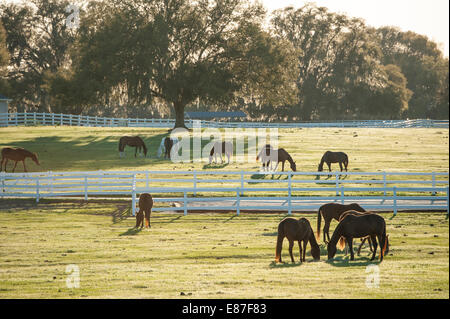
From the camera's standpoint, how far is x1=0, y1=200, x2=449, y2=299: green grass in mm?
10906

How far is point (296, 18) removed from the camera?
73812mm

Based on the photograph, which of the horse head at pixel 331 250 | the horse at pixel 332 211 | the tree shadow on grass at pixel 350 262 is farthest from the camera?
the horse at pixel 332 211

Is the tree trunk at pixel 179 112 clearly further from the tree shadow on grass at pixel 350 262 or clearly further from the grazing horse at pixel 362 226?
the grazing horse at pixel 362 226

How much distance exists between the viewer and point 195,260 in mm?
14023

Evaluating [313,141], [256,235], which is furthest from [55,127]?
[256,235]

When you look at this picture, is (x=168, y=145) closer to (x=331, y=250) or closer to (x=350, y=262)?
(x=331, y=250)

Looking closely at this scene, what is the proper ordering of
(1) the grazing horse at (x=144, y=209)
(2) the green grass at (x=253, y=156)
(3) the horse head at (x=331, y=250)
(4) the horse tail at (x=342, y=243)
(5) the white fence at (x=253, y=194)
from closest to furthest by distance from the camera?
(3) the horse head at (x=331, y=250) < (4) the horse tail at (x=342, y=243) < (1) the grazing horse at (x=144, y=209) < (5) the white fence at (x=253, y=194) < (2) the green grass at (x=253, y=156)

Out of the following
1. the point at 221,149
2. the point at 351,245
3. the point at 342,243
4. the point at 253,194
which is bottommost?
the point at 253,194

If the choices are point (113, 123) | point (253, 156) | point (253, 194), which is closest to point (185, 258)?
point (253, 194)

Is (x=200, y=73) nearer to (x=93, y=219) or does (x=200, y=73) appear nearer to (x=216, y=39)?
(x=216, y=39)

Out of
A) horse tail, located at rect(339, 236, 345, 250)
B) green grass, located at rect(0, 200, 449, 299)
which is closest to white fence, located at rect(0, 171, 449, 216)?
green grass, located at rect(0, 200, 449, 299)

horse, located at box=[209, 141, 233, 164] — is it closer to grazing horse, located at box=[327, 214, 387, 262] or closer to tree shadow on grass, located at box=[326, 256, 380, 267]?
tree shadow on grass, located at box=[326, 256, 380, 267]

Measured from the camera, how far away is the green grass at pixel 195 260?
429 inches

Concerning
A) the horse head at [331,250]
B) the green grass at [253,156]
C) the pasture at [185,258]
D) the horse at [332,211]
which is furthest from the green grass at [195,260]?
the green grass at [253,156]
